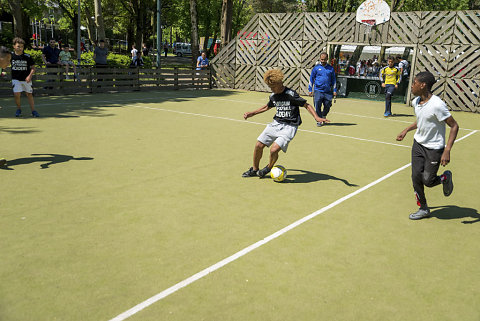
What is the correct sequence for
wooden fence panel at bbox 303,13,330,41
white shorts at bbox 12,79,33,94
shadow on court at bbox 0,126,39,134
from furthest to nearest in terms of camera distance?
wooden fence panel at bbox 303,13,330,41 < white shorts at bbox 12,79,33,94 < shadow on court at bbox 0,126,39,134

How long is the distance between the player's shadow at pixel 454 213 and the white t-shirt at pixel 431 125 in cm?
113

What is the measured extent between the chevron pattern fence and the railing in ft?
7.53

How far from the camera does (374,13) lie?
21203mm

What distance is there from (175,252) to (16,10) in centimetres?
3050

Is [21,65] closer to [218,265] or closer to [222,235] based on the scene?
[222,235]

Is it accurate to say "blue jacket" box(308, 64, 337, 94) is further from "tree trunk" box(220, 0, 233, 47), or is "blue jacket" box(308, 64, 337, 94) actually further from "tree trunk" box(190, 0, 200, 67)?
"tree trunk" box(190, 0, 200, 67)

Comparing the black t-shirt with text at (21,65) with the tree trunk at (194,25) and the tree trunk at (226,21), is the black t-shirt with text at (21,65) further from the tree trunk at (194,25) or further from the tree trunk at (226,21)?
the tree trunk at (194,25)

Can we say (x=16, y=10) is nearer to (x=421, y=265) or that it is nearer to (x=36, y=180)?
(x=36, y=180)

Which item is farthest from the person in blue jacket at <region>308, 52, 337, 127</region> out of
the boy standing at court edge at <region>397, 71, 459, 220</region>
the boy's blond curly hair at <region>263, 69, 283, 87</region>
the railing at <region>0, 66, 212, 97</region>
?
the railing at <region>0, 66, 212, 97</region>

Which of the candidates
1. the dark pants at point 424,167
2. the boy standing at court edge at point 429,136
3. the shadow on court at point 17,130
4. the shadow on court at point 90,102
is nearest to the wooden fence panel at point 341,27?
the shadow on court at point 90,102

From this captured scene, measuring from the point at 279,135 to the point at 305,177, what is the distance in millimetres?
1114

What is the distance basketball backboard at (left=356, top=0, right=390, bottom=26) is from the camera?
68.9 ft

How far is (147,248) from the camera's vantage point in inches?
188

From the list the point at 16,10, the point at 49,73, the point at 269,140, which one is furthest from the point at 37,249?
the point at 16,10
